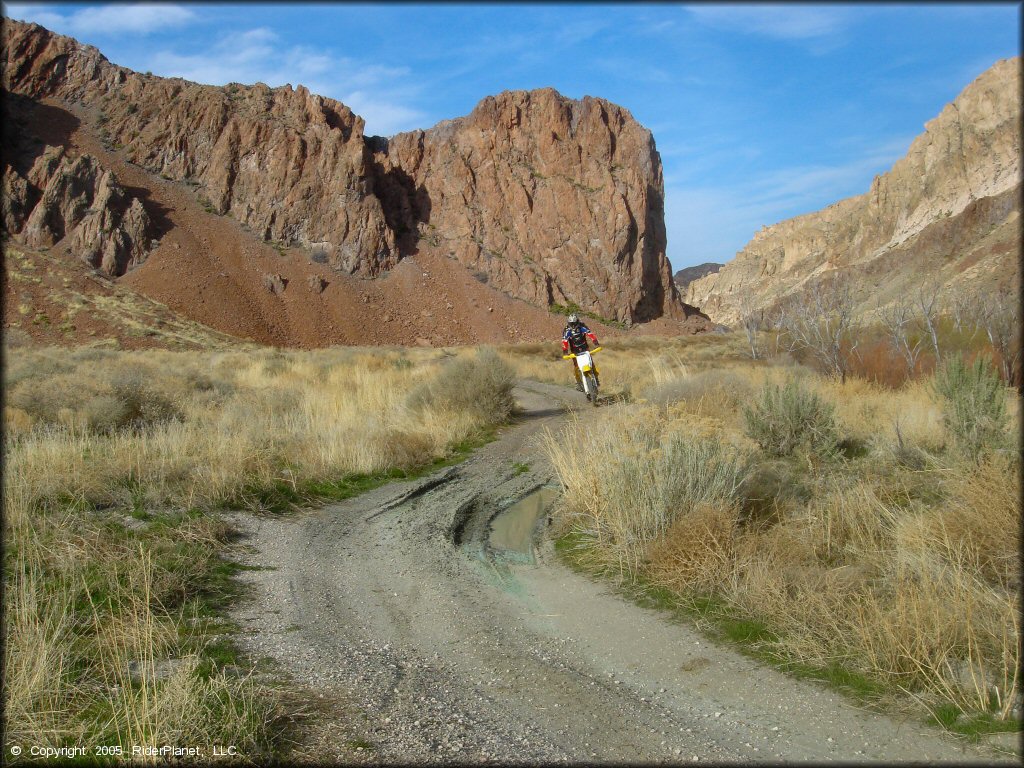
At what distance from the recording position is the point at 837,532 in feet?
19.9

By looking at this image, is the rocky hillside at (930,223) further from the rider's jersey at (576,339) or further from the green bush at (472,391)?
the green bush at (472,391)

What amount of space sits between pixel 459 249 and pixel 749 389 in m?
61.7

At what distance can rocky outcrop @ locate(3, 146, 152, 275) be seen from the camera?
176 feet

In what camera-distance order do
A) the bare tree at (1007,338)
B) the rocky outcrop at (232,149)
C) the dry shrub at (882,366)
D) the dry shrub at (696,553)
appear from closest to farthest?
1. the dry shrub at (696,553)
2. the bare tree at (1007,338)
3. the dry shrub at (882,366)
4. the rocky outcrop at (232,149)

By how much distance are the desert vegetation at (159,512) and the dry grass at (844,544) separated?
3.18 m

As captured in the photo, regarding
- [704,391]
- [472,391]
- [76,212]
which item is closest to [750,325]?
[472,391]

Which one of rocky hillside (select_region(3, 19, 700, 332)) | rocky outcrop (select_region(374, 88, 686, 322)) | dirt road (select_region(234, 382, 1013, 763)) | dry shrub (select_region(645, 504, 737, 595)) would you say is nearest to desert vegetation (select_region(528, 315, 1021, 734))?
dry shrub (select_region(645, 504, 737, 595))

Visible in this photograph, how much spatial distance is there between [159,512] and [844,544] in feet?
21.1

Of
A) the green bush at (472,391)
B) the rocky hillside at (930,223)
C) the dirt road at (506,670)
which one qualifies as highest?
the rocky hillside at (930,223)

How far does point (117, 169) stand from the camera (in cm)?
6191

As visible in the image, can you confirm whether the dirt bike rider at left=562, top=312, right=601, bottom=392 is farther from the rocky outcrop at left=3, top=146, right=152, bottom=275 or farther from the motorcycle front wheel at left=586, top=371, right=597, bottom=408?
the rocky outcrop at left=3, top=146, right=152, bottom=275

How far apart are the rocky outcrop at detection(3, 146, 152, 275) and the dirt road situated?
189ft

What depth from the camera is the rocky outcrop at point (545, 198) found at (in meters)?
71.5

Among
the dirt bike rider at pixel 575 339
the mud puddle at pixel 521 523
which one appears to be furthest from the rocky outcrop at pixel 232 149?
the mud puddle at pixel 521 523
